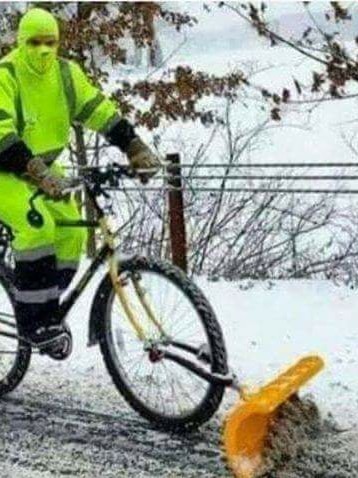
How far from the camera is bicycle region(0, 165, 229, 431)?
4.97 metres

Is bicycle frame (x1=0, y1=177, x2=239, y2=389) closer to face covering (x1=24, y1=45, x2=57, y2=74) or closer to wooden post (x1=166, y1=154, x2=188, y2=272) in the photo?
face covering (x1=24, y1=45, x2=57, y2=74)

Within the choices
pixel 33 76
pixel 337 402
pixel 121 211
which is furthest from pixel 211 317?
pixel 121 211

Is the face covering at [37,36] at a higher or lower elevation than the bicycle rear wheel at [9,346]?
higher

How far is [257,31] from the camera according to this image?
7.08 metres

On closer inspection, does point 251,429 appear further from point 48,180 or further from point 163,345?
point 48,180

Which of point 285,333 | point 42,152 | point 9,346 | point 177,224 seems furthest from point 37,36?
point 177,224

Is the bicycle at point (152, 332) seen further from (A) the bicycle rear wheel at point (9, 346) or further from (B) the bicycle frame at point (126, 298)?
(A) the bicycle rear wheel at point (9, 346)

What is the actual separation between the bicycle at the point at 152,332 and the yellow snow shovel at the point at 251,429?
411 millimetres

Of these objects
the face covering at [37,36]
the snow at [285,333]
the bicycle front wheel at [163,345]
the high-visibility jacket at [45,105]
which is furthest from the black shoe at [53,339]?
the face covering at [37,36]

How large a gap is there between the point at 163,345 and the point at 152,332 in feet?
0.27

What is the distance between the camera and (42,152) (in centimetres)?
521

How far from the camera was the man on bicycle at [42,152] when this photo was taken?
4930 millimetres

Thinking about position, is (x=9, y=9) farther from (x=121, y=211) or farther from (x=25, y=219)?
(x=25, y=219)

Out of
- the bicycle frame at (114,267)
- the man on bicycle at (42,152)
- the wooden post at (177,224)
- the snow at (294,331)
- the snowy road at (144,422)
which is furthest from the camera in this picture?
the wooden post at (177,224)
